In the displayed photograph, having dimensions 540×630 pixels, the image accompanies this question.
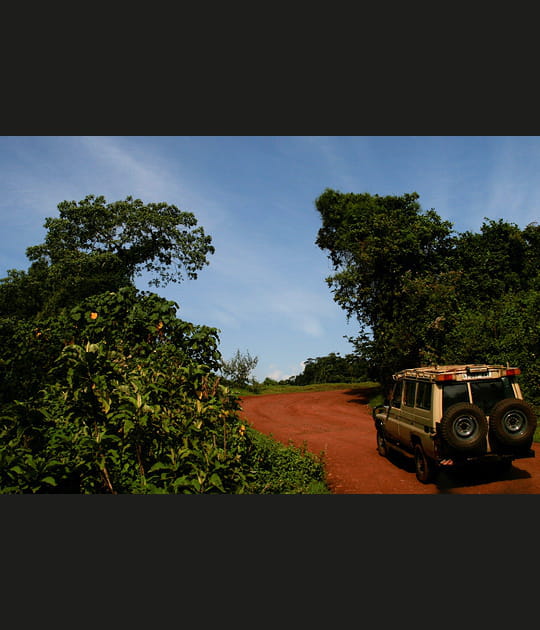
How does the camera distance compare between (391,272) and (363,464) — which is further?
(391,272)

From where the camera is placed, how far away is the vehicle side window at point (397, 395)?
975cm

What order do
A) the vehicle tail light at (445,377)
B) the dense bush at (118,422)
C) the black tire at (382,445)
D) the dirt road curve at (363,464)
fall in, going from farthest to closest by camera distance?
the black tire at (382,445), the dirt road curve at (363,464), the vehicle tail light at (445,377), the dense bush at (118,422)

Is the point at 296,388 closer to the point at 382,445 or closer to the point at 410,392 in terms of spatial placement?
the point at 382,445

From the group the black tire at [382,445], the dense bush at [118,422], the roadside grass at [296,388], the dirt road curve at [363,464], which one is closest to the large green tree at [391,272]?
the dirt road curve at [363,464]

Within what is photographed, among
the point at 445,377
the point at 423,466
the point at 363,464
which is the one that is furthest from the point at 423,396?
the point at 363,464

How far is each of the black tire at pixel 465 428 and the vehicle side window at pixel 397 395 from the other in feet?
9.12

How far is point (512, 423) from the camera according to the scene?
22.7 ft

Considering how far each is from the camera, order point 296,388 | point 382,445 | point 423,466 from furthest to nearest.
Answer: point 296,388 < point 382,445 < point 423,466

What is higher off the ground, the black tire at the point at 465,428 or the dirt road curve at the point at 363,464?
the black tire at the point at 465,428

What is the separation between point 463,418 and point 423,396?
135 cm

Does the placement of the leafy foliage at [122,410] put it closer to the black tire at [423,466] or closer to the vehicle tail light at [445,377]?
the black tire at [423,466]

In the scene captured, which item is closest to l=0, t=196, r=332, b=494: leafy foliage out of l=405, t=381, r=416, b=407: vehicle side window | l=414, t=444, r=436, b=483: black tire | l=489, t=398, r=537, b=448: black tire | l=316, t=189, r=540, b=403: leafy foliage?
l=414, t=444, r=436, b=483: black tire

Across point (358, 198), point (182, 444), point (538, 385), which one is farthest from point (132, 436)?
point (358, 198)

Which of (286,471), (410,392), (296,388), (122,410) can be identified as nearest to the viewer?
(122,410)
